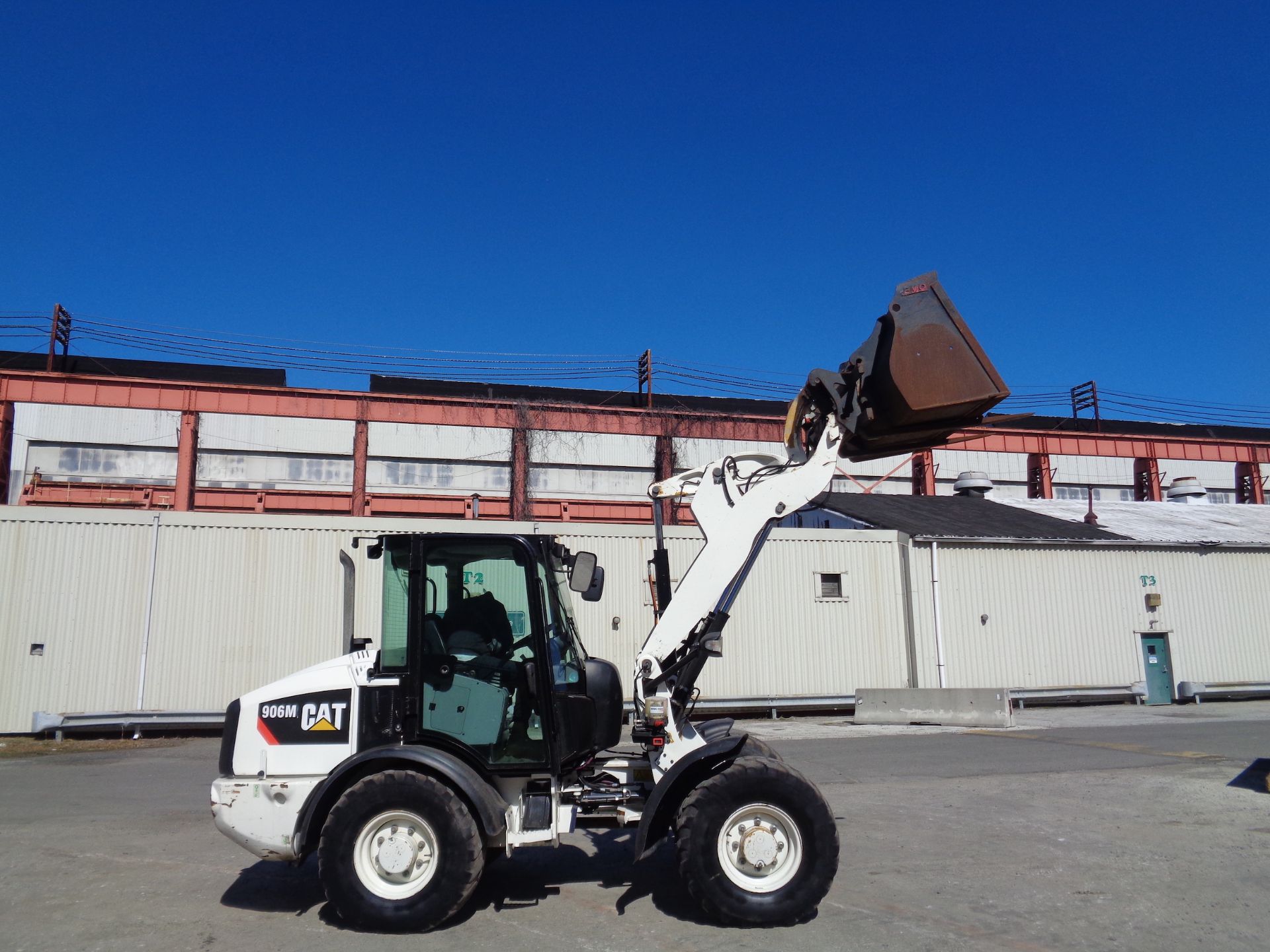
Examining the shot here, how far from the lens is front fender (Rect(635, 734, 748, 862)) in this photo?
16.9 feet

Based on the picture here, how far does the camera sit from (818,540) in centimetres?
1984

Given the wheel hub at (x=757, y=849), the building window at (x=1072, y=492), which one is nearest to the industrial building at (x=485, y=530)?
the wheel hub at (x=757, y=849)

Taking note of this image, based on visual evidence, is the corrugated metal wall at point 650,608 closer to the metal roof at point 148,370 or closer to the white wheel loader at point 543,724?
the white wheel loader at point 543,724

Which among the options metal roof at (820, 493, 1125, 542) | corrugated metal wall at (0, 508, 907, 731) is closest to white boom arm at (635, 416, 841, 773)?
corrugated metal wall at (0, 508, 907, 731)

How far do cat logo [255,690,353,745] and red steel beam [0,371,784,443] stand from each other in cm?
3110

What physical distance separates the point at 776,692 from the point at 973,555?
235 inches

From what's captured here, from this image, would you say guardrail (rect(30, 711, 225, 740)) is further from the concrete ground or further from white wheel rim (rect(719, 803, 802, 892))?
white wheel rim (rect(719, 803, 802, 892))

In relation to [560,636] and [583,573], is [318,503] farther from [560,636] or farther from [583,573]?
[583,573]

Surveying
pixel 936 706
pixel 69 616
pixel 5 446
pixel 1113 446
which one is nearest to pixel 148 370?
pixel 5 446

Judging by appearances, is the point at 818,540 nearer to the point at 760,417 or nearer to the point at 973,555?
the point at 973,555

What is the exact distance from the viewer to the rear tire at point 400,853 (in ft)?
16.3

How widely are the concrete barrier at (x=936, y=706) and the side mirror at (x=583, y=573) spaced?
1337cm

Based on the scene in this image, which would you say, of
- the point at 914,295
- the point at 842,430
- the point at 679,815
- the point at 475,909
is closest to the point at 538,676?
the point at 679,815

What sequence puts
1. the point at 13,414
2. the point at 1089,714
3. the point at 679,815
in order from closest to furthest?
the point at 679,815 < the point at 1089,714 < the point at 13,414
